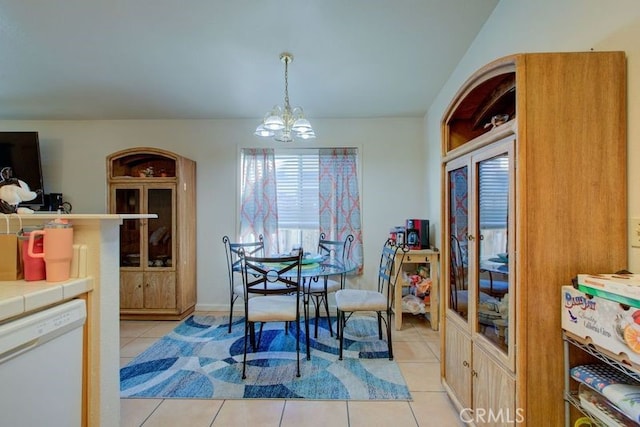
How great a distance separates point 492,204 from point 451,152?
1.59ft

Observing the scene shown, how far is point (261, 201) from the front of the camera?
3631mm

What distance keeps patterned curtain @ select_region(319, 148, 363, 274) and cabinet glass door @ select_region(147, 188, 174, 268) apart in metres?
1.77

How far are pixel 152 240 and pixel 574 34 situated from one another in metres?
3.85

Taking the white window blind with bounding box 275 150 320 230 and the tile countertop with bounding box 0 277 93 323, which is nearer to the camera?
the tile countertop with bounding box 0 277 93 323

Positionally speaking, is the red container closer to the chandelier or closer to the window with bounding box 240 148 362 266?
the chandelier

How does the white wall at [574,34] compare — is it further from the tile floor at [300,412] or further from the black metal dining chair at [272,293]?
the black metal dining chair at [272,293]

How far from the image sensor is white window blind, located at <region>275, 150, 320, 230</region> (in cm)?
368

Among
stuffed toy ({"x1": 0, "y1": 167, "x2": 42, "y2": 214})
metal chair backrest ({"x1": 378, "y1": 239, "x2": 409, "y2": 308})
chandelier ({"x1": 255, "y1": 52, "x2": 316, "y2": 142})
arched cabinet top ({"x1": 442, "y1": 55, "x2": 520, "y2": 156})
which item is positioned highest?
chandelier ({"x1": 255, "y1": 52, "x2": 316, "y2": 142})

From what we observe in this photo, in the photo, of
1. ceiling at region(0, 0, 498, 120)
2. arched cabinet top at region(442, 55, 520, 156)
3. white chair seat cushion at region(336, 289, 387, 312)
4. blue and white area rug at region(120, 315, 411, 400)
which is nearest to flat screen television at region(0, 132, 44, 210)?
ceiling at region(0, 0, 498, 120)

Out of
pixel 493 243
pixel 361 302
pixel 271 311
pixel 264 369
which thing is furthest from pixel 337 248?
pixel 493 243

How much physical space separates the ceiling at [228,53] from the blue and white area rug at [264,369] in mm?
2452

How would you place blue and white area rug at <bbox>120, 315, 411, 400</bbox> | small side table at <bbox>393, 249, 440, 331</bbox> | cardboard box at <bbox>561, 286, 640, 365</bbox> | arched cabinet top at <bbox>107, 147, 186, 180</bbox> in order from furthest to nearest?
arched cabinet top at <bbox>107, 147, 186, 180</bbox>, small side table at <bbox>393, 249, 440, 331</bbox>, blue and white area rug at <bbox>120, 315, 411, 400</bbox>, cardboard box at <bbox>561, 286, 640, 365</bbox>

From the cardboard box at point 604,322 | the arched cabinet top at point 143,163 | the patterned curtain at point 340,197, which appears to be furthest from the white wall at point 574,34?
the arched cabinet top at point 143,163

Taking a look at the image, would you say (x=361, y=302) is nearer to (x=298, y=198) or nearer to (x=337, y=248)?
(x=337, y=248)
